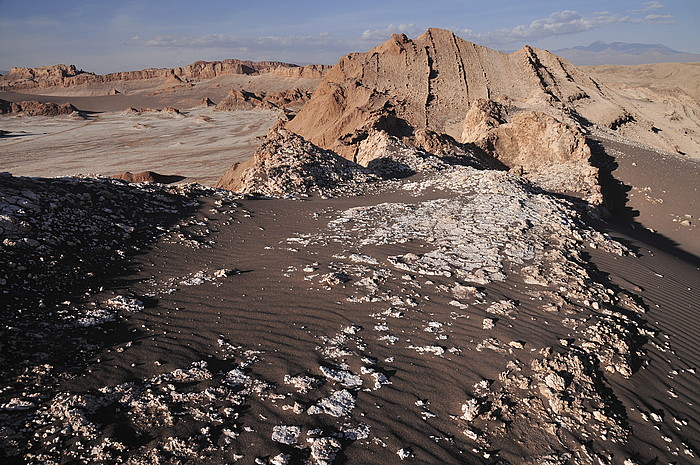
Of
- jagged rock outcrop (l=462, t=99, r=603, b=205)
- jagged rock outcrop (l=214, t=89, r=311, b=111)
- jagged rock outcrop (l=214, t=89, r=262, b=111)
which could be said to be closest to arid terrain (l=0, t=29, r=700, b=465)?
jagged rock outcrop (l=462, t=99, r=603, b=205)

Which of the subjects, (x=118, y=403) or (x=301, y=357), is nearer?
(x=118, y=403)

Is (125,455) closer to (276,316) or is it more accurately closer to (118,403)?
(118,403)

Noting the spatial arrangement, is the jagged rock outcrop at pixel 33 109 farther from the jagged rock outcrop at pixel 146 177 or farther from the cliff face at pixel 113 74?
the jagged rock outcrop at pixel 146 177

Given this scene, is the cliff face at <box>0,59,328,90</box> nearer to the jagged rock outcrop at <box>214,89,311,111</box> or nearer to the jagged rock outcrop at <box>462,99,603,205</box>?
the jagged rock outcrop at <box>214,89,311,111</box>

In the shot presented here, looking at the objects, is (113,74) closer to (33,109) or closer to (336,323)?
(33,109)

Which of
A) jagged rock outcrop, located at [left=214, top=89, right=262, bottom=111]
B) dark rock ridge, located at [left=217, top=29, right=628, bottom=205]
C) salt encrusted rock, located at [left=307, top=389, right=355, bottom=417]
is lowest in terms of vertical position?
salt encrusted rock, located at [left=307, top=389, right=355, bottom=417]

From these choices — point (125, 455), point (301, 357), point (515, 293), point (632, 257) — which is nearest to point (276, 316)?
point (301, 357)
